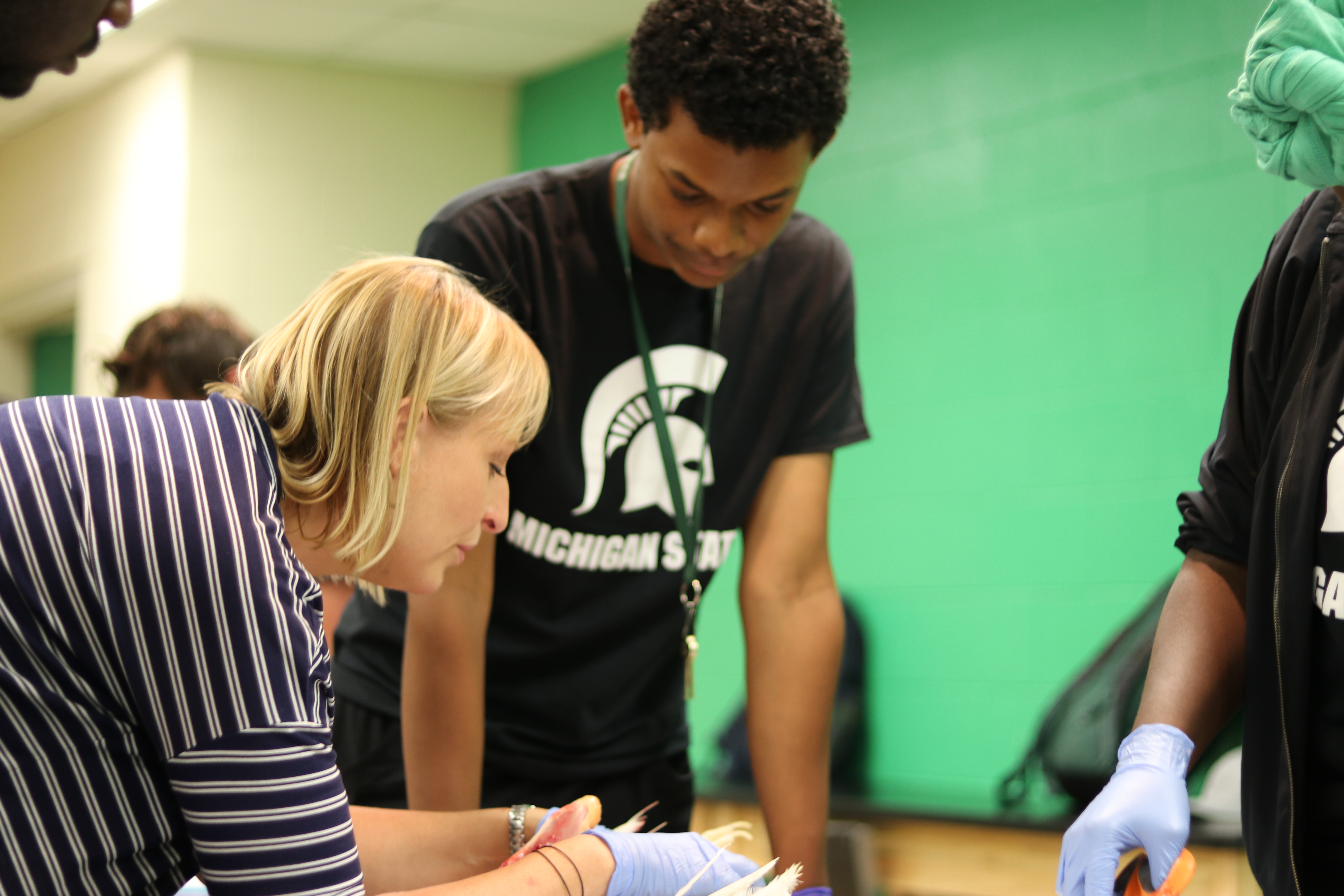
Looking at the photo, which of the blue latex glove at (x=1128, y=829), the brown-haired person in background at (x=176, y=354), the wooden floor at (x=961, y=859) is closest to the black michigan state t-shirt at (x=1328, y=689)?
the blue latex glove at (x=1128, y=829)

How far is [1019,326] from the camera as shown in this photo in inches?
141

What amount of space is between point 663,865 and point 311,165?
4.12 metres

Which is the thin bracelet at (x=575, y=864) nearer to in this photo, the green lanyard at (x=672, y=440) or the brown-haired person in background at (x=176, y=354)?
the green lanyard at (x=672, y=440)

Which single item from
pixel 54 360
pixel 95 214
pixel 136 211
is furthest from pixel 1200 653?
pixel 54 360

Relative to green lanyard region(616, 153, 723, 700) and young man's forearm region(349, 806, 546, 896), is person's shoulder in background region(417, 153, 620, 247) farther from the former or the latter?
young man's forearm region(349, 806, 546, 896)

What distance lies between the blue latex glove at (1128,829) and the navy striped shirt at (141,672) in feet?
2.08

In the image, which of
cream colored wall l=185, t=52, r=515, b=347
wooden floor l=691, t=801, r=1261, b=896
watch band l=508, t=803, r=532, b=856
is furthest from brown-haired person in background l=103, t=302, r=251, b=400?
cream colored wall l=185, t=52, r=515, b=347

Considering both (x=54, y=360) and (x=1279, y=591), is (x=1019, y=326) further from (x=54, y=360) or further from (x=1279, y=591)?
(x=54, y=360)

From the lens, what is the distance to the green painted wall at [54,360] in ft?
18.3

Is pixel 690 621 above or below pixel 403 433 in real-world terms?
below

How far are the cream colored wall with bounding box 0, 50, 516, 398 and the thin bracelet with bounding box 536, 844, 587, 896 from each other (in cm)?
371

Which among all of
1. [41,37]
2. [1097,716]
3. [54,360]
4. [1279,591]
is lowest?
[1097,716]

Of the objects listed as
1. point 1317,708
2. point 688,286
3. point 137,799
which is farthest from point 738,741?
point 137,799

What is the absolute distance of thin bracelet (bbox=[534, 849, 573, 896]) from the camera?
3.68ft
